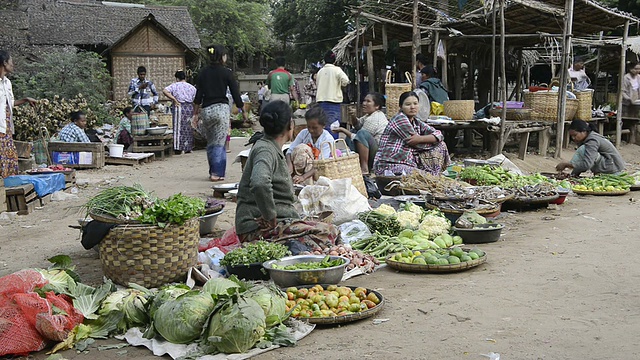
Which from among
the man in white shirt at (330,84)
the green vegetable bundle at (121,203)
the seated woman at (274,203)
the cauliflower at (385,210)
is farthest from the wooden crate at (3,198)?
the man in white shirt at (330,84)

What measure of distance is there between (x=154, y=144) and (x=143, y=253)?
882 cm

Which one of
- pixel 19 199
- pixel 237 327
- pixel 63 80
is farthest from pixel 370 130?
pixel 63 80

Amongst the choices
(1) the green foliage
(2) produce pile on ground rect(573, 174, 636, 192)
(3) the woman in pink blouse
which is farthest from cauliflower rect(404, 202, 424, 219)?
(1) the green foliage

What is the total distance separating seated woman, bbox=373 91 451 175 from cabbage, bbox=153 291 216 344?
4.77m

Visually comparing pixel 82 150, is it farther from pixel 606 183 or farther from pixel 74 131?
pixel 606 183

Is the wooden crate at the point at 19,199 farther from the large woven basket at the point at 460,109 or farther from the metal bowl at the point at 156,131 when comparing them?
the large woven basket at the point at 460,109

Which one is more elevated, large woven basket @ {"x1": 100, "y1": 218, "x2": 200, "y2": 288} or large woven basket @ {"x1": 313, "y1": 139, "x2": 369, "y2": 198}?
large woven basket @ {"x1": 313, "y1": 139, "x2": 369, "y2": 198}

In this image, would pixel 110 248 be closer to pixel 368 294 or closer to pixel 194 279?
pixel 194 279

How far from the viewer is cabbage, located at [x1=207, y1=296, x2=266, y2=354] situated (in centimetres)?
350

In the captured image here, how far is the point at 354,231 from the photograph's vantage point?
20.3ft

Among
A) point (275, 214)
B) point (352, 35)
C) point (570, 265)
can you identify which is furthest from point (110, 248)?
point (352, 35)

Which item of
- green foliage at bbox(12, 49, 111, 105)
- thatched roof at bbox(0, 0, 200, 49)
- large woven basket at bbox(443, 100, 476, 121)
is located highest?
thatched roof at bbox(0, 0, 200, 49)

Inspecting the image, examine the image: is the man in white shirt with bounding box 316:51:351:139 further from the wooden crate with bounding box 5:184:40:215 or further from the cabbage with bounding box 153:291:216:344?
A: the cabbage with bounding box 153:291:216:344

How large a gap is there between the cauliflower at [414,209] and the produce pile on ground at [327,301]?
2.38m
